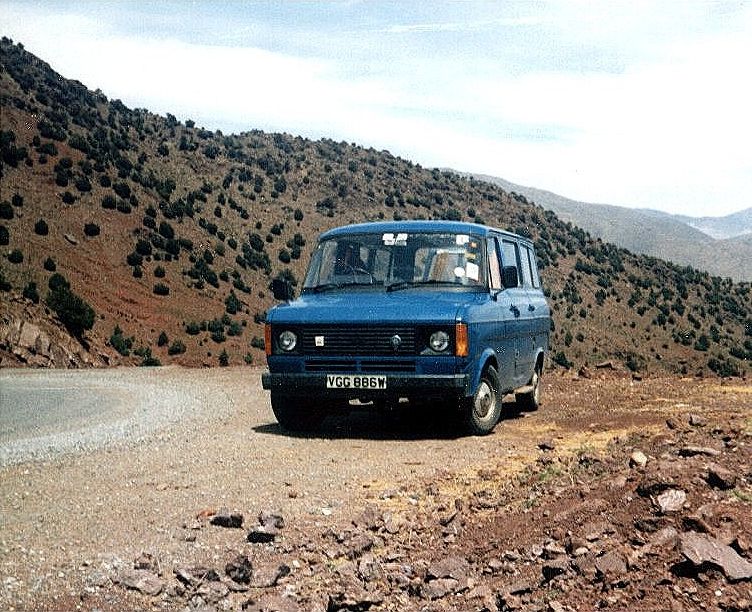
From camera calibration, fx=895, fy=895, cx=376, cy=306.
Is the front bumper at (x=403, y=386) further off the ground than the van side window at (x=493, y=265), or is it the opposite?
the van side window at (x=493, y=265)

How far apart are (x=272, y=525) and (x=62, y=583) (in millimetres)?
1425

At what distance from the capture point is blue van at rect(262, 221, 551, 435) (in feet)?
30.2

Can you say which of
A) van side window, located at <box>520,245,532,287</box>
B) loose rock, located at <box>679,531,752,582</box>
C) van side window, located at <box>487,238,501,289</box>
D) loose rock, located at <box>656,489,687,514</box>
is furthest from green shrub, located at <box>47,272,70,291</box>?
loose rock, located at <box>679,531,752,582</box>

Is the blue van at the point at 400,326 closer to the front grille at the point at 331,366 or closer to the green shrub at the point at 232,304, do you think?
the front grille at the point at 331,366

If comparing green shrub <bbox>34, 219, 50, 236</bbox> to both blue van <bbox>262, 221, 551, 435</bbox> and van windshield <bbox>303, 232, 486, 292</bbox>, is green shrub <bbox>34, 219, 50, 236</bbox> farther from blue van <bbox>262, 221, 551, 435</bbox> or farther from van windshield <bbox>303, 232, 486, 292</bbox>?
van windshield <bbox>303, 232, 486, 292</bbox>

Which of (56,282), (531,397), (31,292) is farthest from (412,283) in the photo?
(56,282)

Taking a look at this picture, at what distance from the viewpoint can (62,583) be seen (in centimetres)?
481

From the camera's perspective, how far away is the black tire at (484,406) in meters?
9.63

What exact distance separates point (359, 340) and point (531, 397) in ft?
12.9

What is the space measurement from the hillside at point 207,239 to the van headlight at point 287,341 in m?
16.1

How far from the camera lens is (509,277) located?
10414mm

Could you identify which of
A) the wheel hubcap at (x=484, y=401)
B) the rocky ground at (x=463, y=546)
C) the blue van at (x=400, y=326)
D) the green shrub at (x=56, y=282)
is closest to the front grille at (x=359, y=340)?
the blue van at (x=400, y=326)

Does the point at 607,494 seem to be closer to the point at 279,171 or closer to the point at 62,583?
the point at 62,583

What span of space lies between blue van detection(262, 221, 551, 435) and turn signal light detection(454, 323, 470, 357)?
10 mm
